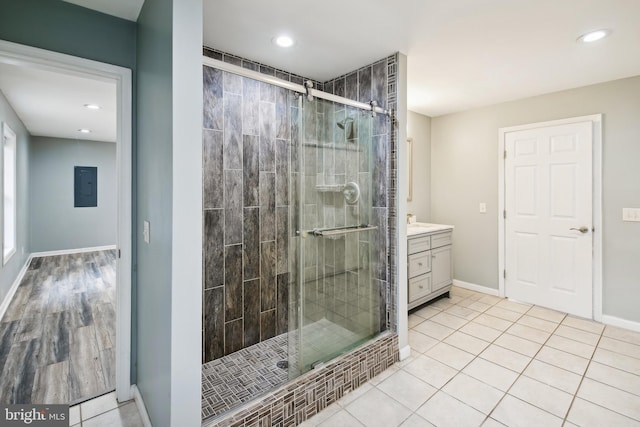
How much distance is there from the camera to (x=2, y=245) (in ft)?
10.3

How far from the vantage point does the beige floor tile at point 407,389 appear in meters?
1.90

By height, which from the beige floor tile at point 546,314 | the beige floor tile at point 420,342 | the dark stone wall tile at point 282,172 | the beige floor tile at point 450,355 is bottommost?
the beige floor tile at point 450,355

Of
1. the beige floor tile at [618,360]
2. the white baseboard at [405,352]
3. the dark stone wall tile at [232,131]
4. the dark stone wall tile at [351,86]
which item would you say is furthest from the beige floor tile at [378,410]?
the dark stone wall tile at [351,86]

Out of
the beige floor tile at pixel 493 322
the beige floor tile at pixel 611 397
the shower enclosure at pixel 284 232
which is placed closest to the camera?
the beige floor tile at pixel 611 397

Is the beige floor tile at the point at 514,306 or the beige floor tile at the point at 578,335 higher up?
the beige floor tile at the point at 514,306

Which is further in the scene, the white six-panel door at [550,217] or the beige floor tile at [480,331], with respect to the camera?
the white six-panel door at [550,217]

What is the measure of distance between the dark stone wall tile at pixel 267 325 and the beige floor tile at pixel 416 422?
1349 mm

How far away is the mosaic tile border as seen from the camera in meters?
1.52

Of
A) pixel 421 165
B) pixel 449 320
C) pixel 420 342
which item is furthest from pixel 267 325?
pixel 421 165

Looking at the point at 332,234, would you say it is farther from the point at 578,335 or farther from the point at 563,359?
the point at 578,335

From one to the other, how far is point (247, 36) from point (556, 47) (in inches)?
90.3

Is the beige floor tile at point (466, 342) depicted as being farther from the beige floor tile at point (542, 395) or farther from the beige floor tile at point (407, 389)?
the beige floor tile at point (407, 389)

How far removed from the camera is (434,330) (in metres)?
2.91

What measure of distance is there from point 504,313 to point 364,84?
112 inches
